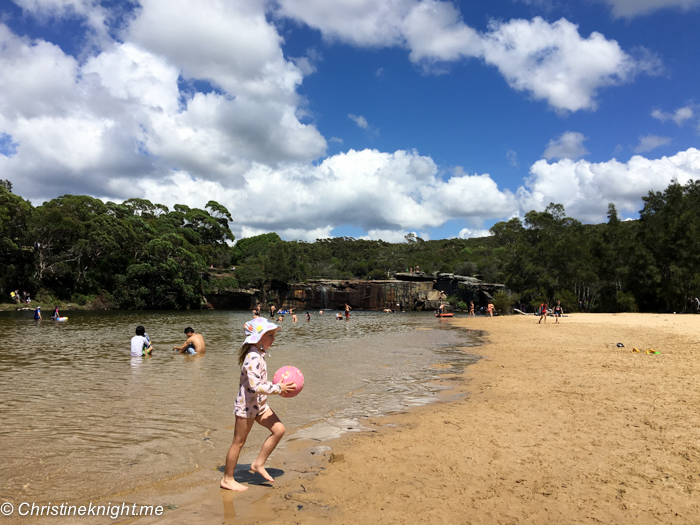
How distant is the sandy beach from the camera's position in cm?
400

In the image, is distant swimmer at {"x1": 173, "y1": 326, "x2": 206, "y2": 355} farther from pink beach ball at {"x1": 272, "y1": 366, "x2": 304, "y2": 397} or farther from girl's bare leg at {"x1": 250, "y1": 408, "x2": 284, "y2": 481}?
pink beach ball at {"x1": 272, "y1": 366, "x2": 304, "y2": 397}

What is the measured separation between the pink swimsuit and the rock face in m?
69.9

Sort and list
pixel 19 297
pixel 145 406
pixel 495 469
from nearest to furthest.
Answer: pixel 495 469 → pixel 145 406 → pixel 19 297

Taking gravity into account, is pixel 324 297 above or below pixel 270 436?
below

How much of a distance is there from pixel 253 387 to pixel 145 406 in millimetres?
5133

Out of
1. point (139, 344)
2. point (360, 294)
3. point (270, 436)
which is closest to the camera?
point (270, 436)

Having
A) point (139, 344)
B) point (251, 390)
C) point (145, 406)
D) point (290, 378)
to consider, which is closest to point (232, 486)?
point (251, 390)

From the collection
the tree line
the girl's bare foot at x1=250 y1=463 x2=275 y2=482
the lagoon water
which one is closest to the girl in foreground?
the girl's bare foot at x1=250 y1=463 x2=275 y2=482

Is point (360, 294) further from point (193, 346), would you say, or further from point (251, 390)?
point (251, 390)

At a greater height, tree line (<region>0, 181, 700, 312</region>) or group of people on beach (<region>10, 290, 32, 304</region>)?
tree line (<region>0, 181, 700, 312</region>)

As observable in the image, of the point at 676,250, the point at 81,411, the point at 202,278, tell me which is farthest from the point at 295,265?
the point at 81,411

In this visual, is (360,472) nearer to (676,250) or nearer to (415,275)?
(676,250)

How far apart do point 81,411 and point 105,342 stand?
13.3 m

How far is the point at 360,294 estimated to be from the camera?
7806 cm
